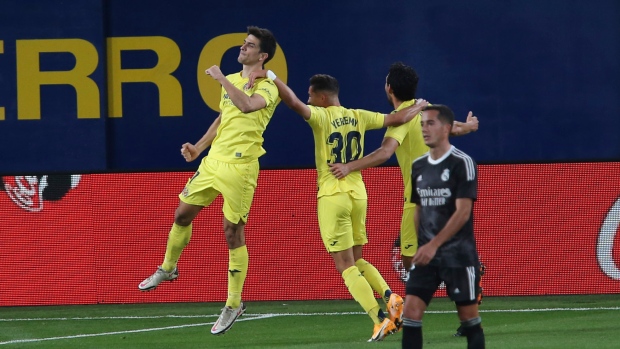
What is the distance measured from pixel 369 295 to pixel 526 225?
3.43 metres

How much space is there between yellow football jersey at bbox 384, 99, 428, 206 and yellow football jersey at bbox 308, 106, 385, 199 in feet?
0.54

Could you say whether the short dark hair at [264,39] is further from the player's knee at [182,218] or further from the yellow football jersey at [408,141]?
the player's knee at [182,218]

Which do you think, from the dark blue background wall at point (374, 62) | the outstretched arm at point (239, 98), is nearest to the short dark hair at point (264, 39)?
the outstretched arm at point (239, 98)

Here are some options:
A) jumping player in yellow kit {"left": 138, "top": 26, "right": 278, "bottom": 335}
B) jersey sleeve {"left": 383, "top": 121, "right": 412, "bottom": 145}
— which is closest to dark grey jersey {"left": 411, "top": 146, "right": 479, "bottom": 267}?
jumping player in yellow kit {"left": 138, "top": 26, "right": 278, "bottom": 335}

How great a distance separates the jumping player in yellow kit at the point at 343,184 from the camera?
9109 mm

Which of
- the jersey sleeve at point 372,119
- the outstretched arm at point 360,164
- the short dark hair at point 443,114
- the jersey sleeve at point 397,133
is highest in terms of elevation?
the jersey sleeve at point 372,119

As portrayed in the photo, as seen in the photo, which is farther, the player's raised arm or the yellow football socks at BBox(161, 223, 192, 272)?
the player's raised arm

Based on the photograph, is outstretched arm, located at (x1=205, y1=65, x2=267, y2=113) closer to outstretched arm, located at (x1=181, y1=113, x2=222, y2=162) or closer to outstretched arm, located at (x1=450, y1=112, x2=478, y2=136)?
outstretched arm, located at (x1=181, y1=113, x2=222, y2=162)

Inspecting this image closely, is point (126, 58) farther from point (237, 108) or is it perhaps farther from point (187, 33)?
point (237, 108)

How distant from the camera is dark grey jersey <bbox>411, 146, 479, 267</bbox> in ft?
23.1

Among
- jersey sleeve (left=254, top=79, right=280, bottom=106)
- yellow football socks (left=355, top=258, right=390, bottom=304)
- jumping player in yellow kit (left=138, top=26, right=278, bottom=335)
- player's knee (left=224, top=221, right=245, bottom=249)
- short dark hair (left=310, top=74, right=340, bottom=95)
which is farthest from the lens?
yellow football socks (left=355, top=258, right=390, bottom=304)

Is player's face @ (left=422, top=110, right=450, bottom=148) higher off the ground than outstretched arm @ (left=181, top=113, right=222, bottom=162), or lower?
lower

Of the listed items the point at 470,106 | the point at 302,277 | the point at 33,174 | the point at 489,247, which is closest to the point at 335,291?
the point at 302,277

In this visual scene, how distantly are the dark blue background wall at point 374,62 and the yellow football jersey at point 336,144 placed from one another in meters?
5.95
